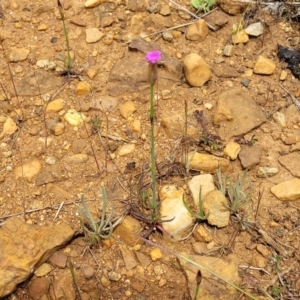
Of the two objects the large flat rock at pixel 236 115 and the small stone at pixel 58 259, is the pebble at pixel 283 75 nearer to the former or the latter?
the large flat rock at pixel 236 115

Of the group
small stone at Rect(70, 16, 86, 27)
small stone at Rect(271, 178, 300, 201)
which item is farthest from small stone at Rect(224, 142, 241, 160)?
small stone at Rect(70, 16, 86, 27)

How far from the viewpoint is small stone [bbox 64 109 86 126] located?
2.65m

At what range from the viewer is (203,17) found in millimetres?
3090

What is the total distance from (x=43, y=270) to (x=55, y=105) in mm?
934

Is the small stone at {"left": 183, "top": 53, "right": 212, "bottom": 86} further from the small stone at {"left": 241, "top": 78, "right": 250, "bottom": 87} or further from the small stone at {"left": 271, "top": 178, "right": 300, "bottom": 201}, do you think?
the small stone at {"left": 271, "top": 178, "right": 300, "bottom": 201}

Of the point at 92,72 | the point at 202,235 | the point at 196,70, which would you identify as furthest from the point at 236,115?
the point at 92,72

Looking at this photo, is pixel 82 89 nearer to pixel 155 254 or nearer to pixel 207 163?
pixel 207 163

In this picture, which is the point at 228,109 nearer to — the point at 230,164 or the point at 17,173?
the point at 230,164

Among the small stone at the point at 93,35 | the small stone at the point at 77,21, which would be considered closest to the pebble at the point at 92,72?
the small stone at the point at 93,35

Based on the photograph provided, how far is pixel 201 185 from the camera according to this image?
7.76 ft

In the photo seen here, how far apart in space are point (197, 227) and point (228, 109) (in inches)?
27.6

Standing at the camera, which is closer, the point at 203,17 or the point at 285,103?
the point at 285,103

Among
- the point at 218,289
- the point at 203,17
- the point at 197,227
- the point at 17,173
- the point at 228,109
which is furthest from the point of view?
the point at 203,17

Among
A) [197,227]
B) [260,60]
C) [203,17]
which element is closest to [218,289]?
[197,227]
